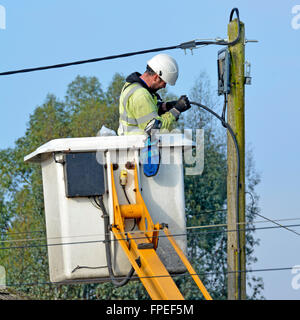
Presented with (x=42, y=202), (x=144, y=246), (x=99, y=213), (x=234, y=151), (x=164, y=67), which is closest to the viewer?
(x=144, y=246)

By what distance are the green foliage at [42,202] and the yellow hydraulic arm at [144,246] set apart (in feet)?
41.3

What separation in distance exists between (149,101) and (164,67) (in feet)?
1.91

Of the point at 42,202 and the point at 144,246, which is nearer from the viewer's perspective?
the point at 144,246

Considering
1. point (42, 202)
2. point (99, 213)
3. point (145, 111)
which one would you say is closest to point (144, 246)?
point (99, 213)

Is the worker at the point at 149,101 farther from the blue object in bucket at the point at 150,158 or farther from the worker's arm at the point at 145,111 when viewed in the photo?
the blue object in bucket at the point at 150,158

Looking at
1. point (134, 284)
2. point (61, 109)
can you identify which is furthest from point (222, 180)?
point (61, 109)

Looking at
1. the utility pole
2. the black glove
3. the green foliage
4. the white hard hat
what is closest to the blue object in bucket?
the black glove

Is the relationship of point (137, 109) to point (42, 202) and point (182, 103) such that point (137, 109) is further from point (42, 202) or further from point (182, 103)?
point (42, 202)

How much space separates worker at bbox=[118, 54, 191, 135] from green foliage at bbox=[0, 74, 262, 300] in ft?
40.1

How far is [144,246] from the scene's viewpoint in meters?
9.11

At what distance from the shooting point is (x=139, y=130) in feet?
32.3

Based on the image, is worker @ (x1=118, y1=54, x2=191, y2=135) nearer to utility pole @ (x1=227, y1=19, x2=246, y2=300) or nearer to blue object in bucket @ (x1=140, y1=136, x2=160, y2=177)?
blue object in bucket @ (x1=140, y1=136, x2=160, y2=177)
